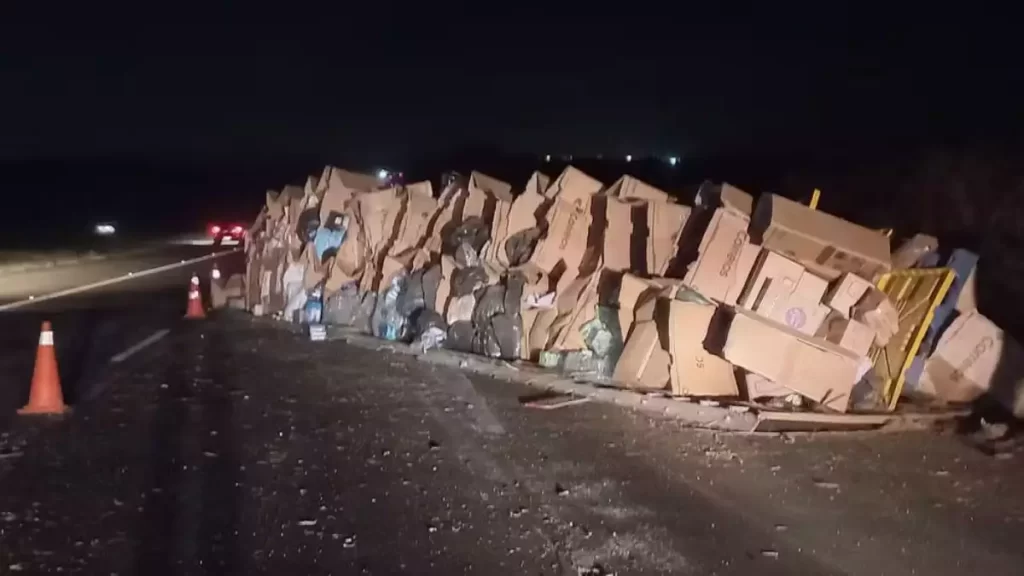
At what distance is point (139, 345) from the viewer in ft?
41.0

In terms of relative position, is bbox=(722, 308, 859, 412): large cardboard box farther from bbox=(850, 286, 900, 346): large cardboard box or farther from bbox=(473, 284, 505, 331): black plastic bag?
bbox=(473, 284, 505, 331): black plastic bag

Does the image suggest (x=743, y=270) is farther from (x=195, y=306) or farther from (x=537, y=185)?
(x=195, y=306)

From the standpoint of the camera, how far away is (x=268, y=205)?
16.4 metres

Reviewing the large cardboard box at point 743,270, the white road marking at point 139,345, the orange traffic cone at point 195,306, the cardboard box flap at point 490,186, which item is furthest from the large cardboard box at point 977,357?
the orange traffic cone at point 195,306

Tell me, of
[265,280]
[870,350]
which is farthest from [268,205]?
[870,350]

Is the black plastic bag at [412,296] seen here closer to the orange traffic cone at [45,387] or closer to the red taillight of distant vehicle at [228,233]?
the orange traffic cone at [45,387]

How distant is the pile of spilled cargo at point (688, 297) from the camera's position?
878cm

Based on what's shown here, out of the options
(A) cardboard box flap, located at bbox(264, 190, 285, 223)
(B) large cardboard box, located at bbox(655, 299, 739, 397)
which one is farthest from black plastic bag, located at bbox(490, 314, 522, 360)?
(A) cardboard box flap, located at bbox(264, 190, 285, 223)

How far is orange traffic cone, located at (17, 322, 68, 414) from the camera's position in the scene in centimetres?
876

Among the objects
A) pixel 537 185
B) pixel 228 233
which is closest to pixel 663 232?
pixel 537 185

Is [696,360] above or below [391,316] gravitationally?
above

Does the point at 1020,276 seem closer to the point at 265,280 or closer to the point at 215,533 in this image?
the point at 215,533

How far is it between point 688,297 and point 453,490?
11.2 ft

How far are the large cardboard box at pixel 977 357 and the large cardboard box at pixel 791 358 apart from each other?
1.00m
